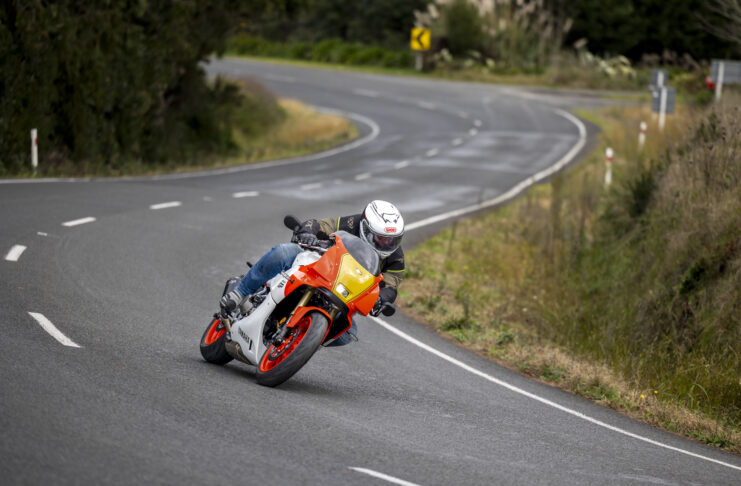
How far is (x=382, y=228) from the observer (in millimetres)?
8352

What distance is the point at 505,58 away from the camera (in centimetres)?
5916

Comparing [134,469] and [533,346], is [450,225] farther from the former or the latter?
[134,469]

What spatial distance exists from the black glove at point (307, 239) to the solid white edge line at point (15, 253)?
541cm

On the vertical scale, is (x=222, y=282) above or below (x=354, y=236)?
below

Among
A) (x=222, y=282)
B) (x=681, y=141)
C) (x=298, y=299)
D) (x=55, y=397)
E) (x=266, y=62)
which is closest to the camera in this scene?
(x=55, y=397)

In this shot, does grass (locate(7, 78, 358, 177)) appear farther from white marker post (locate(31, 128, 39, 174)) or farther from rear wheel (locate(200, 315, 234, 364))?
rear wheel (locate(200, 315, 234, 364))

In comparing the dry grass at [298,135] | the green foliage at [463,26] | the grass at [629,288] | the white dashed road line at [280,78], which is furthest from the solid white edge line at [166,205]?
the green foliage at [463,26]

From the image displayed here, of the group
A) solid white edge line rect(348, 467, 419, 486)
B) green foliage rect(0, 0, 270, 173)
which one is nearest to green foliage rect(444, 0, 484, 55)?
green foliage rect(0, 0, 270, 173)

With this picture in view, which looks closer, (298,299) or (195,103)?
(298,299)

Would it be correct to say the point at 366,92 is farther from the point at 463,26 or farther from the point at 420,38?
the point at 463,26

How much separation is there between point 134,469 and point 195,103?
26449 millimetres

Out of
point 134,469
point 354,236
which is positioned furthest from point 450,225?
point 134,469

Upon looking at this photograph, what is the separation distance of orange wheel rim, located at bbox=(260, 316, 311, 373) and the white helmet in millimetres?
929

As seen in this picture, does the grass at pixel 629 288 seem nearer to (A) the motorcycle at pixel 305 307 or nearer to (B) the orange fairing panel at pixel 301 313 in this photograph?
(A) the motorcycle at pixel 305 307
